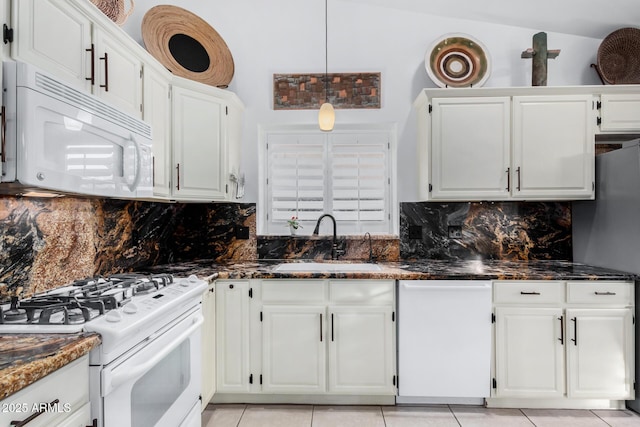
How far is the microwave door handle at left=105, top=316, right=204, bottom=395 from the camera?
4.00 feet

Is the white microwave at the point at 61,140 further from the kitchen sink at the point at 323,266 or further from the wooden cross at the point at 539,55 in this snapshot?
the wooden cross at the point at 539,55

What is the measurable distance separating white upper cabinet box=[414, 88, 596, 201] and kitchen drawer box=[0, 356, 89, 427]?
2241 mm

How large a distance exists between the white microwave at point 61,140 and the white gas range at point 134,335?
0.43 m

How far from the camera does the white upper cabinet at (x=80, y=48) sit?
4.42ft

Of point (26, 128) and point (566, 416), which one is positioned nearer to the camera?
point (26, 128)

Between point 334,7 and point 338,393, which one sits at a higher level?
point 334,7

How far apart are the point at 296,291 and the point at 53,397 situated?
148cm

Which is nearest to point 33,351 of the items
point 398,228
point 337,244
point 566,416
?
point 337,244

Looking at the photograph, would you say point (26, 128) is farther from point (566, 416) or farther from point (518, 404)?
point (566, 416)

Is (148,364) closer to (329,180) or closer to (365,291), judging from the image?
(365,291)

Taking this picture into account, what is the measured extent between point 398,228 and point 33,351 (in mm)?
2477

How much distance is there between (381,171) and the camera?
311cm

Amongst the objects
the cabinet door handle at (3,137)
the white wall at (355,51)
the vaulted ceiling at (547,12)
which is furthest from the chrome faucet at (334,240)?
the cabinet door handle at (3,137)

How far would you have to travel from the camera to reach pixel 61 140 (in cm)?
132
